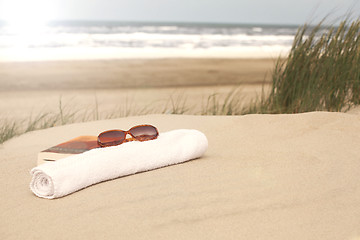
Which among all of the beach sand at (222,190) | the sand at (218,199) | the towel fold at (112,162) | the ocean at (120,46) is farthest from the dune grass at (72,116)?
the ocean at (120,46)

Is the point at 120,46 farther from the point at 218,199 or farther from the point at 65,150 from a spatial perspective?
the point at 218,199

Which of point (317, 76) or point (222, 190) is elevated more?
point (317, 76)

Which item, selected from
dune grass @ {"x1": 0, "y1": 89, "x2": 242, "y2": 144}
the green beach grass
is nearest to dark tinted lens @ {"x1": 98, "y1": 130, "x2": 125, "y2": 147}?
dune grass @ {"x1": 0, "y1": 89, "x2": 242, "y2": 144}

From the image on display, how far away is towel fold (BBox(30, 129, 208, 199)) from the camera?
5.31 ft

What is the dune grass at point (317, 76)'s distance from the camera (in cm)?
360

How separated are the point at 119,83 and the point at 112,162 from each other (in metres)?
5.57

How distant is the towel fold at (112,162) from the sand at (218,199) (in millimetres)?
38

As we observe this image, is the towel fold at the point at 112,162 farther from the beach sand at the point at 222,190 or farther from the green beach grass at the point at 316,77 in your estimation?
the green beach grass at the point at 316,77

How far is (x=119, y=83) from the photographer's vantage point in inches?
285

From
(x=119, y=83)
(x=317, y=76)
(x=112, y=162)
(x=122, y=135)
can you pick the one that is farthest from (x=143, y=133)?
(x=119, y=83)

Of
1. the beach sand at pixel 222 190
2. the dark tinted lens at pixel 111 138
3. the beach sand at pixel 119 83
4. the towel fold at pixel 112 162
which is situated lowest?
the beach sand at pixel 119 83

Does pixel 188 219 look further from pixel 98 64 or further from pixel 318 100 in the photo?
pixel 98 64

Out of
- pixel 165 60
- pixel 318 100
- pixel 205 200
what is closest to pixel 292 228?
pixel 205 200

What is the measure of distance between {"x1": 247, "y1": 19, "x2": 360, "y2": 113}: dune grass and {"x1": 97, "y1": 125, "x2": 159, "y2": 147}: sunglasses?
73.7 inches
